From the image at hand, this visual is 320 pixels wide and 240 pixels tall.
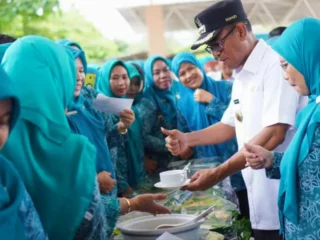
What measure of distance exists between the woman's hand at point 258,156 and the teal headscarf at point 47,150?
706 mm

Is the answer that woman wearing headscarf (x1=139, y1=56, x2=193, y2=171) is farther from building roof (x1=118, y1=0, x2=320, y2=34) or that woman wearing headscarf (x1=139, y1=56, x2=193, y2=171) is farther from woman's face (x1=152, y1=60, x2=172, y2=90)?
building roof (x1=118, y1=0, x2=320, y2=34)

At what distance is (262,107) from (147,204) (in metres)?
0.77

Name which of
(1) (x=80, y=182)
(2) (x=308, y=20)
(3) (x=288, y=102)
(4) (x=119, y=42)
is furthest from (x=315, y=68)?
(4) (x=119, y=42)

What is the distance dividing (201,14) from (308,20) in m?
0.63

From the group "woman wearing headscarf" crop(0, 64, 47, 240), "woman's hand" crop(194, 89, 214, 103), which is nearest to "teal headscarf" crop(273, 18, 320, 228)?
"woman wearing headscarf" crop(0, 64, 47, 240)

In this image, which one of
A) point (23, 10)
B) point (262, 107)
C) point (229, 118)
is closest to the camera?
point (262, 107)

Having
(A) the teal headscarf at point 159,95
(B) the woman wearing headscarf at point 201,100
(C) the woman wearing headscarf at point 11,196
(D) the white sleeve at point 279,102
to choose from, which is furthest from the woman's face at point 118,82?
(C) the woman wearing headscarf at point 11,196

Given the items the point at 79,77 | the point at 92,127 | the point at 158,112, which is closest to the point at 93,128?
the point at 92,127

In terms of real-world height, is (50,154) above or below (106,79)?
below

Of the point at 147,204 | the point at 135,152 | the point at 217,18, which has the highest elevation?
the point at 217,18

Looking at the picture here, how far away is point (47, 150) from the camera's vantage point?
1.26m

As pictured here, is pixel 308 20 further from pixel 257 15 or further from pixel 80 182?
pixel 257 15

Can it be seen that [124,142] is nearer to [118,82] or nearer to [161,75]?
[118,82]

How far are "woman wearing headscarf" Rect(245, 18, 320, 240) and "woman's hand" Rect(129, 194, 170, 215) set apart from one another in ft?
1.33
